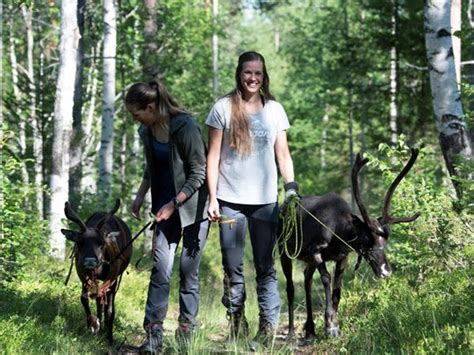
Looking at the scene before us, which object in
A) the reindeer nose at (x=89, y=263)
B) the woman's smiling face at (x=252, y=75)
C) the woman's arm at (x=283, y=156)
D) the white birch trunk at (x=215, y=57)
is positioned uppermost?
the white birch trunk at (x=215, y=57)

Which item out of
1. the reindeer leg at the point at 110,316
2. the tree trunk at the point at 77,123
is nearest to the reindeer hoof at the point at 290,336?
the reindeer leg at the point at 110,316

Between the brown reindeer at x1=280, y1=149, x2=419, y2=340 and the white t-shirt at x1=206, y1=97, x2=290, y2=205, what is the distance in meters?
1.02

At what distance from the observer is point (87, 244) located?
8.03m

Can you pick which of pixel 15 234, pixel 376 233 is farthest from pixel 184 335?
pixel 15 234

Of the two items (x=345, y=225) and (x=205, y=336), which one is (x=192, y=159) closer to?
(x=205, y=336)

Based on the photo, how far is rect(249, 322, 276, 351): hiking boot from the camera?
22.6 feet

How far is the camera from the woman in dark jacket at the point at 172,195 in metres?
6.96

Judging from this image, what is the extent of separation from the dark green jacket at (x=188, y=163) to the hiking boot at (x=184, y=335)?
0.91 meters

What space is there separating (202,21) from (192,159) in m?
24.4

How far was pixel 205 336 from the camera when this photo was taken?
7027 mm

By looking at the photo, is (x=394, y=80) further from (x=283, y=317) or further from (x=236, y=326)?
(x=236, y=326)

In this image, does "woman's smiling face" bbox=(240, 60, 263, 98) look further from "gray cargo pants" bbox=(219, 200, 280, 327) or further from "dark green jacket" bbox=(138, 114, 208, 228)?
"gray cargo pants" bbox=(219, 200, 280, 327)

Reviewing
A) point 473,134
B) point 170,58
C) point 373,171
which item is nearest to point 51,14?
point 170,58

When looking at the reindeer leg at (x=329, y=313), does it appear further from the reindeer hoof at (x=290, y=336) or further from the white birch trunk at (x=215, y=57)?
the white birch trunk at (x=215, y=57)
